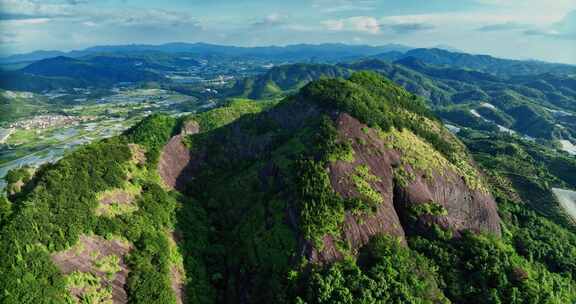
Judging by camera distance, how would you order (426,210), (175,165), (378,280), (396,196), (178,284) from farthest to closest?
(175,165) → (396,196) → (426,210) → (178,284) → (378,280)


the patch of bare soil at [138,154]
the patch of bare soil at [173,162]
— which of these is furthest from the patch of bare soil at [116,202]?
the patch of bare soil at [173,162]

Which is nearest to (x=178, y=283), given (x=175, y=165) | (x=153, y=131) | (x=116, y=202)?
(x=116, y=202)

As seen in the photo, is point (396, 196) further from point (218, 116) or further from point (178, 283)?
point (218, 116)

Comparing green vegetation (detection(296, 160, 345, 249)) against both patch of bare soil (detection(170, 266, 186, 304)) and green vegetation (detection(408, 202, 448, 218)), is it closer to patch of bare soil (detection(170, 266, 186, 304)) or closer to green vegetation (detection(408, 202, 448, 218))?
green vegetation (detection(408, 202, 448, 218))

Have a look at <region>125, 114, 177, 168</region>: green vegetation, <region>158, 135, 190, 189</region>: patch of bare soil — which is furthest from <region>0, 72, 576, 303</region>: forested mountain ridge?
<region>125, 114, 177, 168</region>: green vegetation

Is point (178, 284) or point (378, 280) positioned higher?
point (378, 280)

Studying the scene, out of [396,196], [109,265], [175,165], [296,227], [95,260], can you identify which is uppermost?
[175,165]

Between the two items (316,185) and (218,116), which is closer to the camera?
(316,185)
